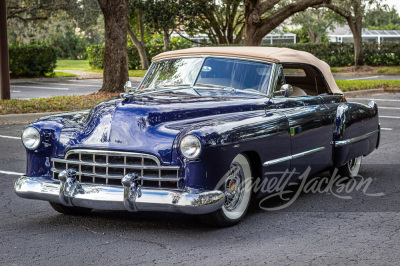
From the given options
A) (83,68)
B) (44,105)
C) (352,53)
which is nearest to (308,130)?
(44,105)

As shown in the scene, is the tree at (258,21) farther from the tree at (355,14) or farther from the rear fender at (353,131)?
the rear fender at (353,131)

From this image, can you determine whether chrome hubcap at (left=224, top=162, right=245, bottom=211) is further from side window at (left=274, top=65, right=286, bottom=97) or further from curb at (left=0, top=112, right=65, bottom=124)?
curb at (left=0, top=112, right=65, bottom=124)

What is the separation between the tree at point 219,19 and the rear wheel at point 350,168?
22909mm

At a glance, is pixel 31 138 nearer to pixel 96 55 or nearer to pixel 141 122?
pixel 141 122

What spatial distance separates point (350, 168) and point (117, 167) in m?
3.64

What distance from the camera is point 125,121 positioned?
5141mm

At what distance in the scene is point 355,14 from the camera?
3297cm

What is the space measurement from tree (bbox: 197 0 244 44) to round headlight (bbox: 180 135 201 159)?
25.5 metres

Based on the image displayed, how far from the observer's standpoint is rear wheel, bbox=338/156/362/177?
7.43 m

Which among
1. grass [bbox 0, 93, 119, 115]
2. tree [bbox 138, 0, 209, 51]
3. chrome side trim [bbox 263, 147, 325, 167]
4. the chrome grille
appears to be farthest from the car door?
tree [bbox 138, 0, 209, 51]

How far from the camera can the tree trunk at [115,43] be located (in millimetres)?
16359

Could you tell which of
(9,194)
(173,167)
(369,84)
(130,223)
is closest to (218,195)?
(173,167)

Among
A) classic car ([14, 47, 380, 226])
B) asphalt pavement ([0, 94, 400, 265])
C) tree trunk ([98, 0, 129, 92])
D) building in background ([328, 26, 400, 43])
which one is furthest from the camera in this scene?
building in background ([328, 26, 400, 43])

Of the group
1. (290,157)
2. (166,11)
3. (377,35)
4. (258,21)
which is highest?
(377,35)
